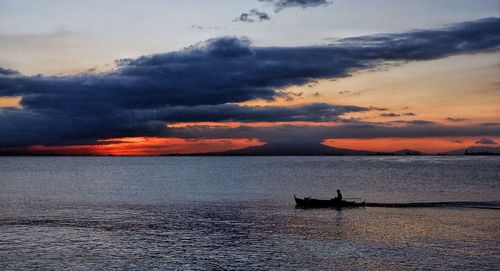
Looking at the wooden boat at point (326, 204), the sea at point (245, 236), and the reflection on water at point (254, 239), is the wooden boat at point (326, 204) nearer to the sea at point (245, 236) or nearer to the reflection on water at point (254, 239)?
the sea at point (245, 236)

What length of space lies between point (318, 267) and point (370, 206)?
42825 mm

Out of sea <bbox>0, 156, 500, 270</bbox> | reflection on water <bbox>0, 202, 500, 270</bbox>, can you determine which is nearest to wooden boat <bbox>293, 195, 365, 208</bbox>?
sea <bbox>0, 156, 500, 270</bbox>

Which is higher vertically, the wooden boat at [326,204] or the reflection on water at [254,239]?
the wooden boat at [326,204]

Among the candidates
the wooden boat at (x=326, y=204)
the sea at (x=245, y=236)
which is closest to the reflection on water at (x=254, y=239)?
the sea at (x=245, y=236)

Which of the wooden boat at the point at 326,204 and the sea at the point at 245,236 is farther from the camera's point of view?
the wooden boat at the point at 326,204

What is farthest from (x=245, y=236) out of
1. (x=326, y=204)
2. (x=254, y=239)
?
(x=326, y=204)

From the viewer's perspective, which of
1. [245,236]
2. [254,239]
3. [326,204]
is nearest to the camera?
[254,239]

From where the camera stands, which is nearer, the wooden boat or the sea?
the sea

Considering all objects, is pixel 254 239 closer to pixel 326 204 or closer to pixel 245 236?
pixel 245 236

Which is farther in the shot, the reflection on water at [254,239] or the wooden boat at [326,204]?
the wooden boat at [326,204]

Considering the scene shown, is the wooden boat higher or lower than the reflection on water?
higher

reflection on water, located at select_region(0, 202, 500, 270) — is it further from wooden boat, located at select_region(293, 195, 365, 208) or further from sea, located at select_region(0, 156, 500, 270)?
wooden boat, located at select_region(293, 195, 365, 208)

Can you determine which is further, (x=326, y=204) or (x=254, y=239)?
(x=326, y=204)

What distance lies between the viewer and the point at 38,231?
53.9 meters
